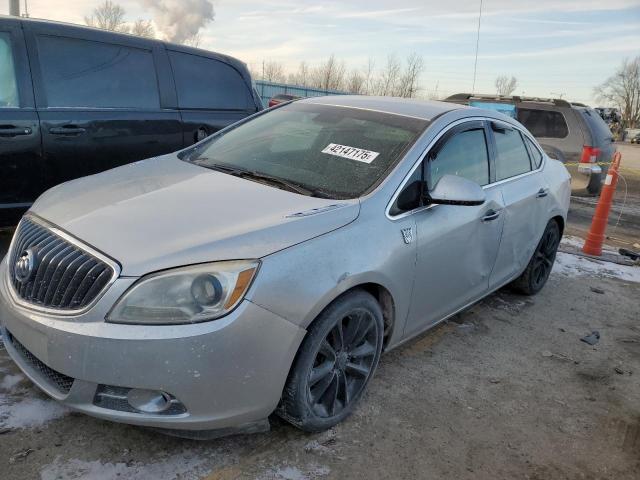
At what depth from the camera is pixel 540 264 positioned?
16.4ft

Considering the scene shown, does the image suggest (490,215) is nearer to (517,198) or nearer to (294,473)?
(517,198)

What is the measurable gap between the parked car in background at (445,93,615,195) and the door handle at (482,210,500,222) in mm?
6061

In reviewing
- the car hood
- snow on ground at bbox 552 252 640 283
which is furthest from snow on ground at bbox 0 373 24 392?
snow on ground at bbox 552 252 640 283

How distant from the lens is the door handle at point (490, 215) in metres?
3.66

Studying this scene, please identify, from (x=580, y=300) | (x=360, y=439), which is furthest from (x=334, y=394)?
(x=580, y=300)

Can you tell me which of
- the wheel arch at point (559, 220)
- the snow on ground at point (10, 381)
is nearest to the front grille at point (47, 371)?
the snow on ground at point (10, 381)

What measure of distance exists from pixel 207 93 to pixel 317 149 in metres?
2.39

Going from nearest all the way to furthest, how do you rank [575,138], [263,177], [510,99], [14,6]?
[263,177] < [575,138] < [510,99] < [14,6]

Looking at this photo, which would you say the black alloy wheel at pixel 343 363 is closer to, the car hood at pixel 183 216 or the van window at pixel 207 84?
the car hood at pixel 183 216

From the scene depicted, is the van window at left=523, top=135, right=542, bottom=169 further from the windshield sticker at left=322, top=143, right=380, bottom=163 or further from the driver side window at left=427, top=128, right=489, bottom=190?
the windshield sticker at left=322, top=143, right=380, bottom=163

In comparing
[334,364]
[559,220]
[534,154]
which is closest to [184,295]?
[334,364]

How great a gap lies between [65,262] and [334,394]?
54.2 inches

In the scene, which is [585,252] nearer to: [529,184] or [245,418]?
[529,184]

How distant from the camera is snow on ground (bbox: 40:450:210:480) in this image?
2.30m
